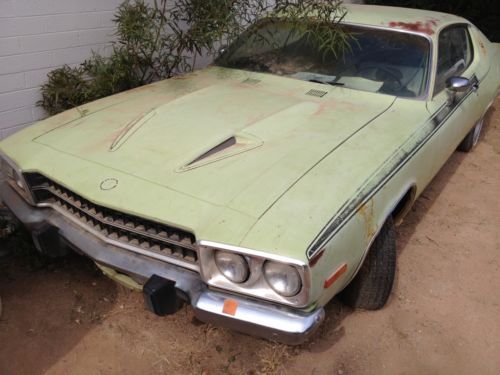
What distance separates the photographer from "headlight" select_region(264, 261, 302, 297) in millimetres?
1865

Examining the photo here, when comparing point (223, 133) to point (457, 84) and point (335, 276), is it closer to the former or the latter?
point (335, 276)

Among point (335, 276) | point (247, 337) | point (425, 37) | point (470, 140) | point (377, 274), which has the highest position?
point (425, 37)

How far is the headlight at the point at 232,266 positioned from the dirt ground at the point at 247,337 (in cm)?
67

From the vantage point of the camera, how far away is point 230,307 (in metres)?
1.98

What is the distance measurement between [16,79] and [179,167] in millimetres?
2049

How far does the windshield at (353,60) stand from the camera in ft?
10.4

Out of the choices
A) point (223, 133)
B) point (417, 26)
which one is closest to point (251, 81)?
point (223, 133)

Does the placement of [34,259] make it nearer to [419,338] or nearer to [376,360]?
[376,360]

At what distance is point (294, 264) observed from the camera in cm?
180

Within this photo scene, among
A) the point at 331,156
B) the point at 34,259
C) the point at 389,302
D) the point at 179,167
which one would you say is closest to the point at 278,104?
the point at 331,156

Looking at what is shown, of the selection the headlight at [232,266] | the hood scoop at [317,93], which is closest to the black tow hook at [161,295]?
the headlight at [232,266]

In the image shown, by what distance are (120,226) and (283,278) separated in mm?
823

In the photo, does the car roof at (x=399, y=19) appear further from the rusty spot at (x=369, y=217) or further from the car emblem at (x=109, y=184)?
the car emblem at (x=109, y=184)

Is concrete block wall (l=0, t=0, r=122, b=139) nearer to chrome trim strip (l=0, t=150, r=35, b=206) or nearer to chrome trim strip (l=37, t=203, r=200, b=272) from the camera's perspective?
chrome trim strip (l=0, t=150, r=35, b=206)
